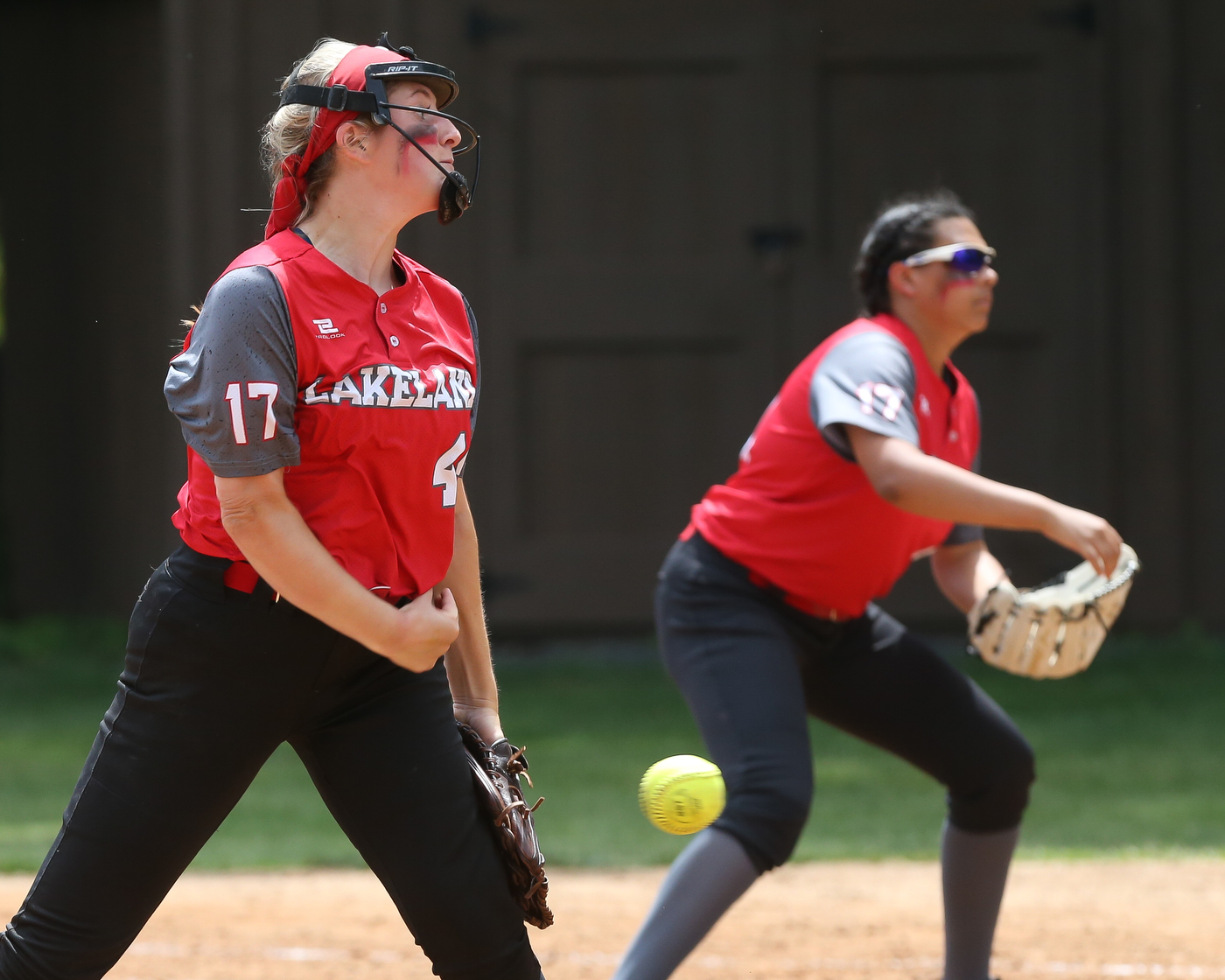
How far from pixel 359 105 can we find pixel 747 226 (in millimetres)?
6880

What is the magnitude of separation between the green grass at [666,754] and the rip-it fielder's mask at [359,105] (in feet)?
11.8

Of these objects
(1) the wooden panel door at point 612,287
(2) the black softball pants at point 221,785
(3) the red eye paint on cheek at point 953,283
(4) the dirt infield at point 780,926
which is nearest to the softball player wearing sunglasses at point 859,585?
(3) the red eye paint on cheek at point 953,283

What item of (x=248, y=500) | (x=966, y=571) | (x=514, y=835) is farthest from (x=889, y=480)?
(x=248, y=500)

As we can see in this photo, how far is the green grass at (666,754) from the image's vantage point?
20.3 ft

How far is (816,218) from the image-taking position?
935 cm

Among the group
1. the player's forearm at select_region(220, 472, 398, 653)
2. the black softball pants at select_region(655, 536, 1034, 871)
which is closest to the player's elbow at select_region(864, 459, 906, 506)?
the black softball pants at select_region(655, 536, 1034, 871)

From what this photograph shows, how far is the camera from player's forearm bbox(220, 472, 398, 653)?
8.28ft

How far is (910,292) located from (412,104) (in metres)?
1.69

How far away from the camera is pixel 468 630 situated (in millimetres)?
3008

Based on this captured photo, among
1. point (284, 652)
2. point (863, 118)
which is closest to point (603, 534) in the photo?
point (863, 118)

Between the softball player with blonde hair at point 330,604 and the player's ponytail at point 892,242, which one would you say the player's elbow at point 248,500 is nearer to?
the softball player with blonde hair at point 330,604

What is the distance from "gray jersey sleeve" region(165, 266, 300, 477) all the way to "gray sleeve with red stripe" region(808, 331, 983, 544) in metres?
1.51

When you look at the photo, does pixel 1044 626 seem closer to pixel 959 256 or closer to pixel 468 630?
pixel 959 256

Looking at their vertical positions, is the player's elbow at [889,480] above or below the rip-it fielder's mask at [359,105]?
below
